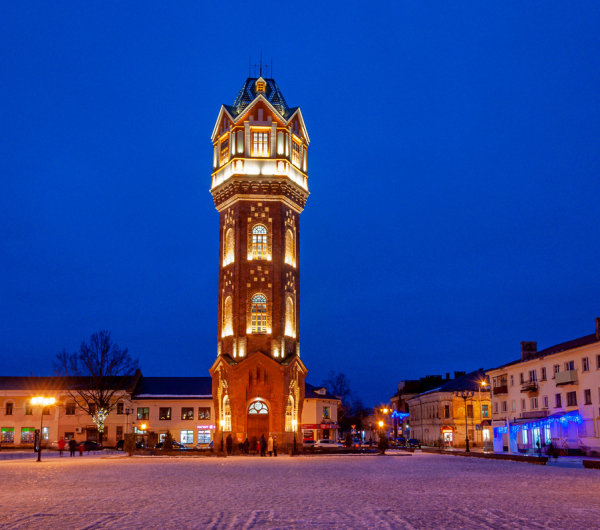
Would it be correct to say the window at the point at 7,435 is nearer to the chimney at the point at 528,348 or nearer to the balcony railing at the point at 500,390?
the balcony railing at the point at 500,390

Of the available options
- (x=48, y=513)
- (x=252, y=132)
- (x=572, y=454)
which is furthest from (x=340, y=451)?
(x=48, y=513)

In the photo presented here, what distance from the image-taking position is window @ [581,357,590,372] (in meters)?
50.9

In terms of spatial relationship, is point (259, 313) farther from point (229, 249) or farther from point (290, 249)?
point (290, 249)

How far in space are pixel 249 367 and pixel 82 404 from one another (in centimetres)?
3276

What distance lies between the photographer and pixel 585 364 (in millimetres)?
51375

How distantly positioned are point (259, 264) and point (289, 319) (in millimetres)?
5686

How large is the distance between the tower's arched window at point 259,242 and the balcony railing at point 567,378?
26.3 m

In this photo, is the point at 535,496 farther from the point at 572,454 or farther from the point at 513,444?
the point at 513,444

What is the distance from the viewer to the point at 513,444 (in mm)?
60719

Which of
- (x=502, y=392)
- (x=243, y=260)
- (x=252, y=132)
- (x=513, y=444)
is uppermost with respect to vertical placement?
(x=252, y=132)

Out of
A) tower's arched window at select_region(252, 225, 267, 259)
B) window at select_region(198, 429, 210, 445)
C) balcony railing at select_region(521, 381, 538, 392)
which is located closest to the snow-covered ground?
tower's arched window at select_region(252, 225, 267, 259)

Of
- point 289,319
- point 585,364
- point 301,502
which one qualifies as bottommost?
point 301,502

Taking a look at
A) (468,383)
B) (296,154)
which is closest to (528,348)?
(468,383)

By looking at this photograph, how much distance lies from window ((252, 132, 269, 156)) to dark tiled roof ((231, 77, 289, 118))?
2.83 metres
